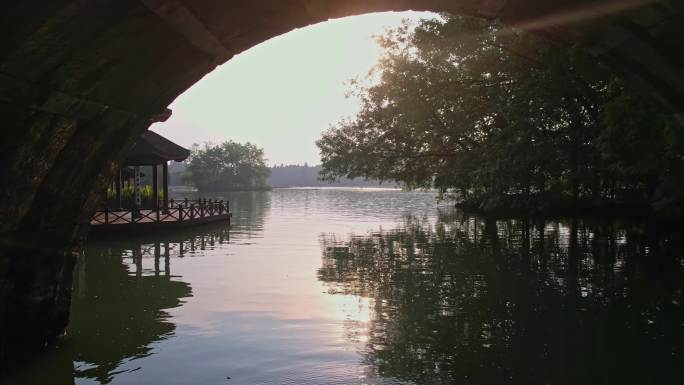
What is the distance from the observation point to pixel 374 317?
31.8 ft

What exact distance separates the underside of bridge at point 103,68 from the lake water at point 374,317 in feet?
5.31

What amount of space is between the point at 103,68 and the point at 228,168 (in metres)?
127

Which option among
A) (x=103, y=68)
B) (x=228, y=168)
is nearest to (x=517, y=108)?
(x=103, y=68)

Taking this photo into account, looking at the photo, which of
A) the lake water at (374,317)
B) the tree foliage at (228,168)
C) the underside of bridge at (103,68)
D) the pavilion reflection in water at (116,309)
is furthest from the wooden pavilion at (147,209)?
the tree foliage at (228,168)

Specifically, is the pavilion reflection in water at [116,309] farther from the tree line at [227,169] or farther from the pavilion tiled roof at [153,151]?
the tree line at [227,169]

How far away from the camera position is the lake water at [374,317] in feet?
22.6

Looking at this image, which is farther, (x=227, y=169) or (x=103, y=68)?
(x=227, y=169)

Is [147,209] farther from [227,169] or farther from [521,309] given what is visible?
[227,169]

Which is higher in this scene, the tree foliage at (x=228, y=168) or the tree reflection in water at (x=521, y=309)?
the tree foliage at (x=228, y=168)

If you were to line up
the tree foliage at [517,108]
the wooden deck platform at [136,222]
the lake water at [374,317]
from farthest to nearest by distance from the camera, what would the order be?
the wooden deck platform at [136,222]
the tree foliage at [517,108]
the lake water at [374,317]

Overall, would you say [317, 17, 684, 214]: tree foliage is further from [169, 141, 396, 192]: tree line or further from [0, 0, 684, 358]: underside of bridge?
[169, 141, 396, 192]: tree line

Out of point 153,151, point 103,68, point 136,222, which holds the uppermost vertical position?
point 153,151

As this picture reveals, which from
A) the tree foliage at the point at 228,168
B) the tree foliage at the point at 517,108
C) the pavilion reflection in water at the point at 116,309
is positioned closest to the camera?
the pavilion reflection in water at the point at 116,309

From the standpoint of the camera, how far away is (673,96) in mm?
5934
